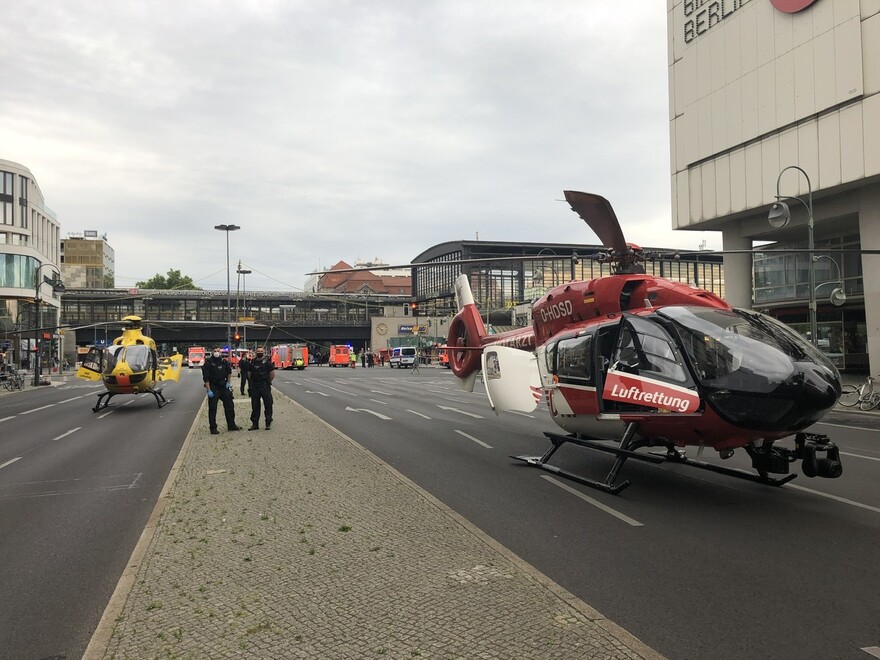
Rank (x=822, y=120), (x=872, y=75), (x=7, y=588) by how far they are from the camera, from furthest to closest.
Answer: (x=822, y=120), (x=872, y=75), (x=7, y=588)

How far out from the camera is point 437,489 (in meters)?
8.30

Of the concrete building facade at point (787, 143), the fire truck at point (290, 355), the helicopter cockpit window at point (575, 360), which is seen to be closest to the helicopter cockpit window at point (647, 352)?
the helicopter cockpit window at point (575, 360)

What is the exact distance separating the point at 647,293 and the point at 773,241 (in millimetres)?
29532

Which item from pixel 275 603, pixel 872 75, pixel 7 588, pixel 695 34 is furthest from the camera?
pixel 695 34

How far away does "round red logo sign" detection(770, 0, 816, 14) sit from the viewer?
82.1 ft

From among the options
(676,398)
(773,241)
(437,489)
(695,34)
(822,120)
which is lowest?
(437,489)

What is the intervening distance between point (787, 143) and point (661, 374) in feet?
79.9

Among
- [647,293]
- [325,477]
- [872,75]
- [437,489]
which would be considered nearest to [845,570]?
[647,293]

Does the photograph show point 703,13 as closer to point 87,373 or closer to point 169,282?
point 87,373

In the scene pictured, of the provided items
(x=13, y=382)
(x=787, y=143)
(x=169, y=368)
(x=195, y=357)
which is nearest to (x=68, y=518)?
(x=169, y=368)

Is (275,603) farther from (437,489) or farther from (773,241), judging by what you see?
(773,241)

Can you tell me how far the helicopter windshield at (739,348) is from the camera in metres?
6.45

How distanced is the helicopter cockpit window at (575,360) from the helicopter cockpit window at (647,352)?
0.68m

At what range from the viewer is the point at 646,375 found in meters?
7.36
